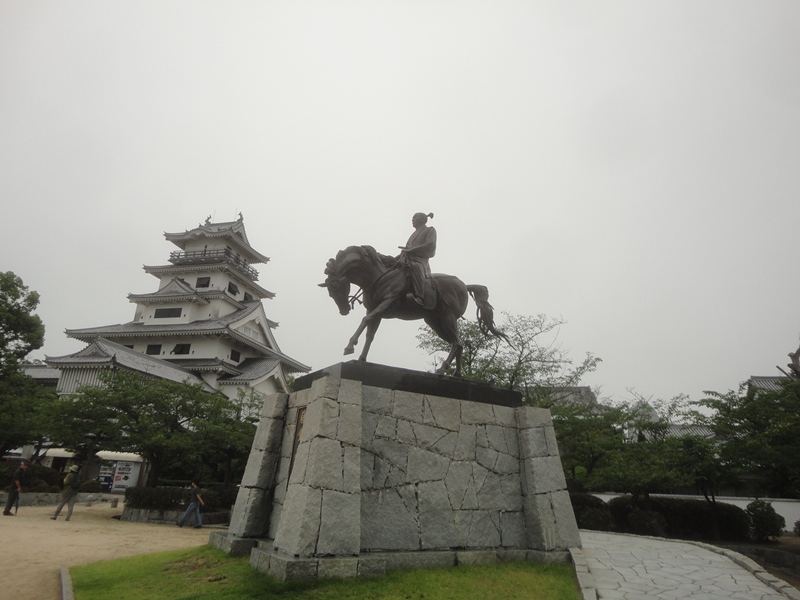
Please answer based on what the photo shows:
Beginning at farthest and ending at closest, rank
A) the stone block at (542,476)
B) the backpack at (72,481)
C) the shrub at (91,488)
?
the shrub at (91,488) < the backpack at (72,481) < the stone block at (542,476)

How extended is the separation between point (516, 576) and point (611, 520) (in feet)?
40.5

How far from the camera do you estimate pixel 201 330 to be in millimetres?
34312

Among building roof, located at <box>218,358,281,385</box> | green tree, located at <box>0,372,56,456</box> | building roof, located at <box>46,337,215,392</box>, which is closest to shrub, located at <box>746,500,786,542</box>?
building roof, located at <box>46,337,215,392</box>

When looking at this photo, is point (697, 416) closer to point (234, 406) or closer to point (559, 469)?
point (559, 469)

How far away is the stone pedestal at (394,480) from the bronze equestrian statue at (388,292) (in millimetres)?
943

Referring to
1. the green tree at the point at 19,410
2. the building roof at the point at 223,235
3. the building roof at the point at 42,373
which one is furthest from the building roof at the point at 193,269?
the green tree at the point at 19,410

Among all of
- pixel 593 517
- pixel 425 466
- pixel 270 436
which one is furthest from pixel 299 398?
pixel 593 517

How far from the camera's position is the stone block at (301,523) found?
5.75 m

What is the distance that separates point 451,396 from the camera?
26.7 feet

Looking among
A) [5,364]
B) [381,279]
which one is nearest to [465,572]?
[381,279]

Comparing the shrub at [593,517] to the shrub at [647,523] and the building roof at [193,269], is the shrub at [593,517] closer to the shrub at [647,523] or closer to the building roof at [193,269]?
the shrub at [647,523]

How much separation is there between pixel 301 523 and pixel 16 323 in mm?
26818

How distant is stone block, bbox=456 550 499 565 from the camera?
6945 millimetres

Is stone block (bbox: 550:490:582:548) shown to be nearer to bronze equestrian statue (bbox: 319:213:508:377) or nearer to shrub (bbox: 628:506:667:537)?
bronze equestrian statue (bbox: 319:213:508:377)
